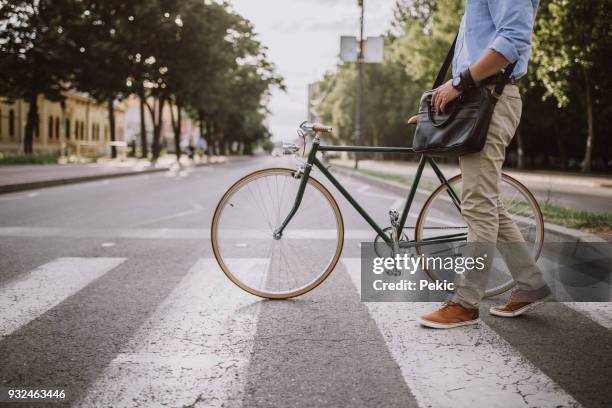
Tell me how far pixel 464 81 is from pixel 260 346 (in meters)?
1.82

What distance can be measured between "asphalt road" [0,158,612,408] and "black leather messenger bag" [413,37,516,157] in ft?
3.30

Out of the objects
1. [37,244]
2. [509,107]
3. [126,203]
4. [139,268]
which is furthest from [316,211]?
[126,203]

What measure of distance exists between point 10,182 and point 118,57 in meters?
18.9

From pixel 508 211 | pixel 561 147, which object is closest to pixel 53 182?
pixel 508 211

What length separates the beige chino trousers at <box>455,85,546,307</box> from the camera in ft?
11.6

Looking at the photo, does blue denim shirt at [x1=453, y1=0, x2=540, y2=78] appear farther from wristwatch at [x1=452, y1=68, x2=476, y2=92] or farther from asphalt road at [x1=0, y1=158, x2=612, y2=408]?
asphalt road at [x1=0, y1=158, x2=612, y2=408]

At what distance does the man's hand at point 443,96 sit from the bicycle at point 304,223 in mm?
654

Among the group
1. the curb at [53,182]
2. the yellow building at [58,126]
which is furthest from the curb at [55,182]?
the yellow building at [58,126]

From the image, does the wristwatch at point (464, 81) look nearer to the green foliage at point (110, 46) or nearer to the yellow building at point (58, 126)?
the green foliage at point (110, 46)

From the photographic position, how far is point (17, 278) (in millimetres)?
4945

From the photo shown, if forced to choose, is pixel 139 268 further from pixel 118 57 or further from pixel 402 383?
pixel 118 57

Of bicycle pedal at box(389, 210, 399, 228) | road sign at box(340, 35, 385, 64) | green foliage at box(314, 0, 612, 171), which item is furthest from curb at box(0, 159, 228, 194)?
green foliage at box(314, 0, 612, 171)

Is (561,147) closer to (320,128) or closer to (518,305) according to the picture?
(518,305)

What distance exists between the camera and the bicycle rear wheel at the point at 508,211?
4391mm
